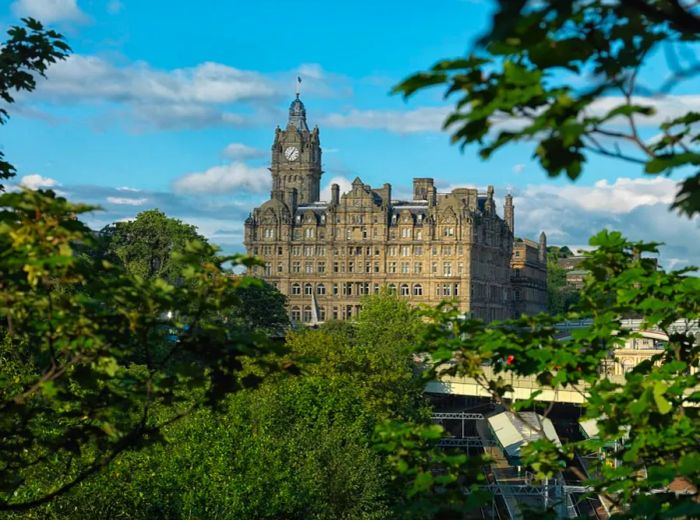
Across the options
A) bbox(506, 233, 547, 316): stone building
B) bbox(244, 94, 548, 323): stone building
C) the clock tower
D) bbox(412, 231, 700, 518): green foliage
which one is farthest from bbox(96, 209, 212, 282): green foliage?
bbox(412, 231, 700, 518): green foliage

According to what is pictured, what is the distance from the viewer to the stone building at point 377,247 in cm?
13825

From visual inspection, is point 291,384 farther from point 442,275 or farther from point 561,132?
Result: point 442,275

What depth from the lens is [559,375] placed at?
11.9 meters

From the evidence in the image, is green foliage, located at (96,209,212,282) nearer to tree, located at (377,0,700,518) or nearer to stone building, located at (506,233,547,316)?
stone building, located at (506,233,547,316)

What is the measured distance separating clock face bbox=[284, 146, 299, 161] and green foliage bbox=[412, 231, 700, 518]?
15233 cm

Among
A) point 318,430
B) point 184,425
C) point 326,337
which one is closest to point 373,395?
point 326,337

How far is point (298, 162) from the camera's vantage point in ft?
539

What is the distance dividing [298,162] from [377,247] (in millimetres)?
28094

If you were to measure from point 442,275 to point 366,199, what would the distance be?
44.1 ft

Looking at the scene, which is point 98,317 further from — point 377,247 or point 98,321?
point 377,247

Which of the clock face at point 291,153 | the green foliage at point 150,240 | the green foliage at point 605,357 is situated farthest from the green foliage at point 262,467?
the clock face at point 291,153

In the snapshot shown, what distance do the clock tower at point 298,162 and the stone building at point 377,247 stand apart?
46.5 ft

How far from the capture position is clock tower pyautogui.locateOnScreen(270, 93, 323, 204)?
537 feet

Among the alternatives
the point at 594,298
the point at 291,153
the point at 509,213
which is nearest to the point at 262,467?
the point at 594,298
